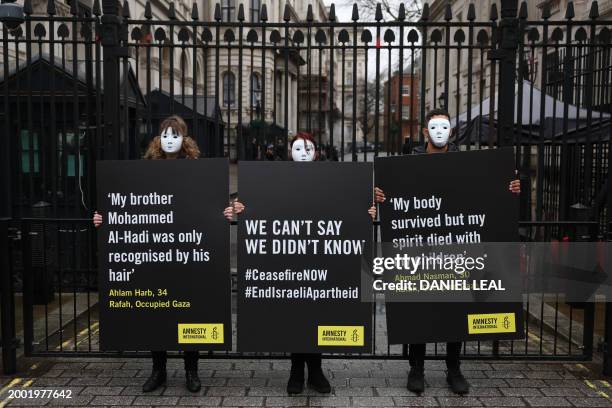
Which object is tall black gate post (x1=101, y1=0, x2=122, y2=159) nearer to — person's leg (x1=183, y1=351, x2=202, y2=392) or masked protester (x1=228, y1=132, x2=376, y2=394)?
masked protester (x1=228, y1=132, x2=376, y2=394)

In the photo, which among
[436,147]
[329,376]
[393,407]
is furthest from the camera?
[329,376]

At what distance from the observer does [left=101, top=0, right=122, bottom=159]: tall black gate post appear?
511 centimetres

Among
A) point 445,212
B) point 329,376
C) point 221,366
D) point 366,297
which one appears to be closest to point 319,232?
point 366,297

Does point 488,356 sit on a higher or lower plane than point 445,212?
lower

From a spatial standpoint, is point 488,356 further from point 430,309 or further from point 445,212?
point 445,212

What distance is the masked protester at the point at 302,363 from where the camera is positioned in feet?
15.0

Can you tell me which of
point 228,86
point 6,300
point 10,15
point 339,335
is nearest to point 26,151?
point 10,15

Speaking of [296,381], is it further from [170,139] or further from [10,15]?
[10,15]

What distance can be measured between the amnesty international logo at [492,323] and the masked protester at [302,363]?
3.88ft

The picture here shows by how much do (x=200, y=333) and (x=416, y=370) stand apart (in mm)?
1687

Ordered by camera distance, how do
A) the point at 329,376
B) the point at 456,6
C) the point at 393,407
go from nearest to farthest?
the point at 393,407
the point at 329,376
the point at 456,6

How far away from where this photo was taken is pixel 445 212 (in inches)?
177

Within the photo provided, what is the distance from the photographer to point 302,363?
181 inches

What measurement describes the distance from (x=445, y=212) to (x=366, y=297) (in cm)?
87
